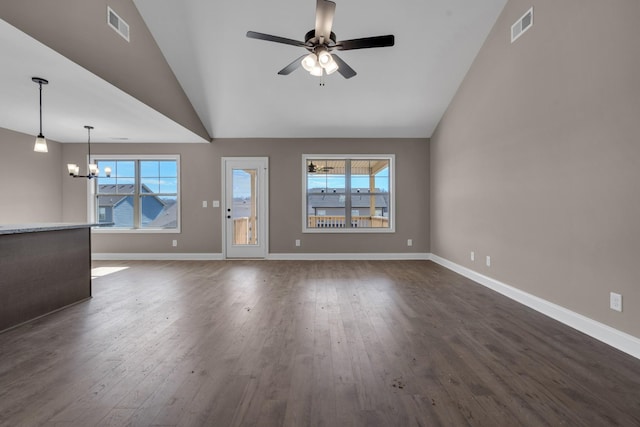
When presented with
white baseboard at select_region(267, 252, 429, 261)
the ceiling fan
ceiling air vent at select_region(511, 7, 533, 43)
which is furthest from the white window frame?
ceiling air vent at select_region(511, 7, 533, 43)

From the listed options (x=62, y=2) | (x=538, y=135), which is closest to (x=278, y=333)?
(x=538, y=135)

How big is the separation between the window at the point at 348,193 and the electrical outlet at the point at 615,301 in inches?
168

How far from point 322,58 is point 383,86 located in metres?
2.43

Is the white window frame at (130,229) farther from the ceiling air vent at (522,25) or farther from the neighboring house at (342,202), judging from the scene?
the ceiling air vent at (522,25)

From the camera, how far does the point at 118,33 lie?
3.60m

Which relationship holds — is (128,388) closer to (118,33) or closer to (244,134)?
(118,33)

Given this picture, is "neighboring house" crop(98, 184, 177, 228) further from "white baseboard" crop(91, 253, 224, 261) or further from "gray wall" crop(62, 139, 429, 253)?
"white baseboard" crop(91, 253, 224, 261)

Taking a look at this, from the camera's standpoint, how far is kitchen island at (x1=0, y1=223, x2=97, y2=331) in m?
2.85

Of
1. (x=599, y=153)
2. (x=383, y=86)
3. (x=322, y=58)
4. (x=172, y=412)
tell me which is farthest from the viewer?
(x=383, y=86)

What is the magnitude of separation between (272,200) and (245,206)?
595mm

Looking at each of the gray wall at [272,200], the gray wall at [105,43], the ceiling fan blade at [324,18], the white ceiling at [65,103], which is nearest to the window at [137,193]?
the gray wall at [272,200]

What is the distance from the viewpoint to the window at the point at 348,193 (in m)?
6.72

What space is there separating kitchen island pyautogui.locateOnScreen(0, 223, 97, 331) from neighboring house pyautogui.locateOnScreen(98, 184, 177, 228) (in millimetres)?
2884

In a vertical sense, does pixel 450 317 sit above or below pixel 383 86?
below
